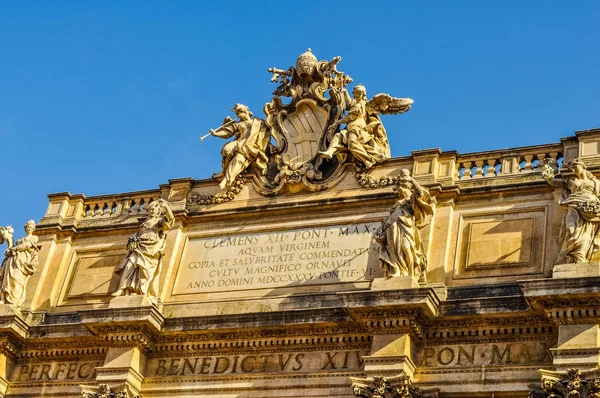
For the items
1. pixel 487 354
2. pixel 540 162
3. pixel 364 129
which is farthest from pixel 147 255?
pixel 540 162

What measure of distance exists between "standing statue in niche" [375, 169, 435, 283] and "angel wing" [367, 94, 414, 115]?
2479 mm

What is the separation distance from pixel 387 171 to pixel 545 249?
357 cm

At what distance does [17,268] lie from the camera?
2139 cm

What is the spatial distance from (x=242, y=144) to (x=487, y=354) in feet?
22.3

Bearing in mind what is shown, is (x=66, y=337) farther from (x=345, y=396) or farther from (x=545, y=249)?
(x=545, y=249)

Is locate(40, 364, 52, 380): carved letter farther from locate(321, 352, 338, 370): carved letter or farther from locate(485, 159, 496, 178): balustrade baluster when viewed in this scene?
locate(485, 159, 496, 178): balustrade baluster

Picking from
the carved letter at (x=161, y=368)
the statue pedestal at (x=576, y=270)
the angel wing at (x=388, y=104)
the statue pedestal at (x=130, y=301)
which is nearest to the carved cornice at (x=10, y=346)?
the statue pedestal at (x=130, y=301)

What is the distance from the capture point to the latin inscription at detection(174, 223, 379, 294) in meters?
19.1

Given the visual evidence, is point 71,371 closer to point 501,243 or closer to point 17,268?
point 17,268

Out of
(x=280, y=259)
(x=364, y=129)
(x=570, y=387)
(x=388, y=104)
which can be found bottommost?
(x=570, y=387)

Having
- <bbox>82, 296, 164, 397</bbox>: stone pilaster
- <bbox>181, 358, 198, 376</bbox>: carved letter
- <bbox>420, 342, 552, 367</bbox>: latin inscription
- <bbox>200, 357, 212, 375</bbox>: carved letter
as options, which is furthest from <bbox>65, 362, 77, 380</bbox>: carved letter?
<bbox>420, 342, 552, 367</bbox>: latin inscription

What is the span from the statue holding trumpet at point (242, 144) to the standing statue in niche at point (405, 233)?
3.77 metres

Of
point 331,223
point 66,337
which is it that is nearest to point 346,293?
point 331,223

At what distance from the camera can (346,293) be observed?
1741 centimetres
